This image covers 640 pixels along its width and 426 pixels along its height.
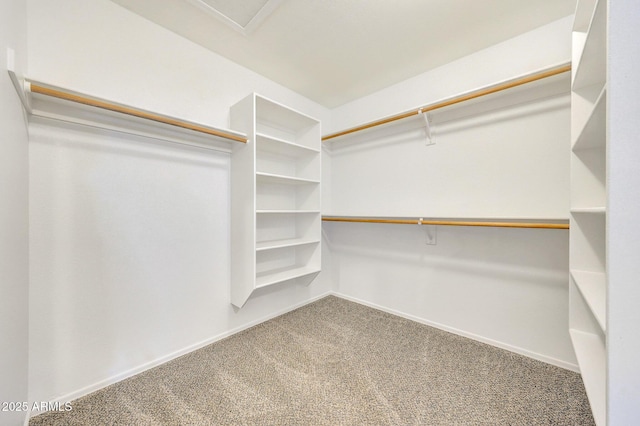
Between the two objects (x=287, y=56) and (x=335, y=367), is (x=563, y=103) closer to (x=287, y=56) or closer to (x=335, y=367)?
(x=287, y=56)

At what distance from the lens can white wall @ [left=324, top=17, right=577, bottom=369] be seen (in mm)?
1688

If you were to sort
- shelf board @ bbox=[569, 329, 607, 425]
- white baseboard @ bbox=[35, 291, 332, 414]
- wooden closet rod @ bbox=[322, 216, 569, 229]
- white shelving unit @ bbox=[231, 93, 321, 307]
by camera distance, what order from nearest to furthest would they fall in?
shelf board @ bbox=[569, 329, 607, 425], white baseboard @ bbox=[35, 291, 332, 414], wooden closet rod @ bbox=[322, 216, 569, 229], white shelving unit @ bbox=[231, 93, 321, 307]

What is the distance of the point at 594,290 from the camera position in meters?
1.10

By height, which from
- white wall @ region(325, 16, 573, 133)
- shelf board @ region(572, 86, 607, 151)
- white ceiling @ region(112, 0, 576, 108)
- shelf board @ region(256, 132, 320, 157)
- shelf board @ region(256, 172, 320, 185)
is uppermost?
white ceiling @ region(112, 0, 576, 108)

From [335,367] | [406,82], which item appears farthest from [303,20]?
[335,367]

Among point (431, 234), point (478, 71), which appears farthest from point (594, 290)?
point (478, 71)

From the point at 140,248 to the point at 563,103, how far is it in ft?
10.1

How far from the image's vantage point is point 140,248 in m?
1.61

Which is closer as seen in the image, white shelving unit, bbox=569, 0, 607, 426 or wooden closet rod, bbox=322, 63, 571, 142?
white shelving unit, bbox=569, 0, 607, 426

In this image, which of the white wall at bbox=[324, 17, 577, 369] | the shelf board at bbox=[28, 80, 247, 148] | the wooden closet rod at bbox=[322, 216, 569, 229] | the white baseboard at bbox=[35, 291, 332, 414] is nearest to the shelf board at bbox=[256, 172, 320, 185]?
the shelf board at bbox=[28, 80, 247, 148]

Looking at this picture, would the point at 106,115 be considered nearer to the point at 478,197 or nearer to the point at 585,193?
the point at 478,197

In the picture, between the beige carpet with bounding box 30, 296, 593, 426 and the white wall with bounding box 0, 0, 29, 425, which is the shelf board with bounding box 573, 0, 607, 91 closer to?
the beige carpet with bounding box 30, 296, 593, 426

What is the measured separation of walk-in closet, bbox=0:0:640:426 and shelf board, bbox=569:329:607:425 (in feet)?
0.05

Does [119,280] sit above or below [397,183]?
below
